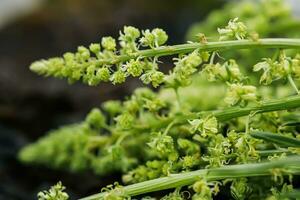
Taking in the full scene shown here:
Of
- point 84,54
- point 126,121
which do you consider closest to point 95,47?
point 84,54

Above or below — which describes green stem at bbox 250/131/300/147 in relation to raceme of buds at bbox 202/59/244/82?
below

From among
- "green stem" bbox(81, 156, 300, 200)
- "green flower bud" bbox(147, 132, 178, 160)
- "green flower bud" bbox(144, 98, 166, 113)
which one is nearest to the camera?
"green stem" bbox(81, 156, 300, 200)

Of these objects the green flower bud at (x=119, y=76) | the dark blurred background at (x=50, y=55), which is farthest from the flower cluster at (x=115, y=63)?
the dark blurred background at (x=50, y=55)

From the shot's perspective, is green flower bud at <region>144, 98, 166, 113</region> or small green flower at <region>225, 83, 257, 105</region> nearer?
small green flower at <region>225, 83, 257, 105</region>

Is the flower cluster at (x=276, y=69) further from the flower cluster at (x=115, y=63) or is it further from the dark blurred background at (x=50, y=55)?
the dark blurred background at (x=50, y=55)

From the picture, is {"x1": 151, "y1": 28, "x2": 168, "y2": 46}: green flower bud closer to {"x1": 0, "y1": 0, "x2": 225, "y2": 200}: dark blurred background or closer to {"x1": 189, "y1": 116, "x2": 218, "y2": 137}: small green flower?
{"x1": 189, "y1": 116, "x2": 218, "y2": 137}: small green flower

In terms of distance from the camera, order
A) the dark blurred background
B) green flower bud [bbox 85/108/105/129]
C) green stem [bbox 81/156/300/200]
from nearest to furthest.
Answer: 1. green stem [bbox 81/156/300/200]
2. green flower bud [bbox 85/108/105/129]
3. the dark blurred background

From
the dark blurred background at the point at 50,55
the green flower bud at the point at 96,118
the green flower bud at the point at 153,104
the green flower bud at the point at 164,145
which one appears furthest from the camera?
the dark blurred background at the point at 50,55

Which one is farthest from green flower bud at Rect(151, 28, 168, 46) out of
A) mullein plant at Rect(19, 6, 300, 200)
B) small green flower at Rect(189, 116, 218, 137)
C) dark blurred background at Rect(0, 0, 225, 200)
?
dark blurred background at Rect(0, 0, 225, 200)
